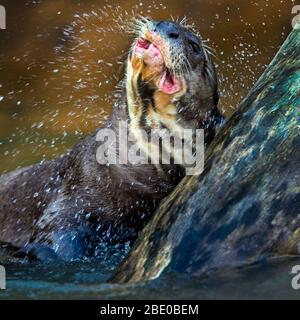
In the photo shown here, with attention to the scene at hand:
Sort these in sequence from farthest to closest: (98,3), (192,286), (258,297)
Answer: (98,3), (192,286), (258,297)

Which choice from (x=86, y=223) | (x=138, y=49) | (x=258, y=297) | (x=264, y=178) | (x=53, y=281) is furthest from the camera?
(x=86, y=223)

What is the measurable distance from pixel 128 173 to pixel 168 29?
2.70 feet

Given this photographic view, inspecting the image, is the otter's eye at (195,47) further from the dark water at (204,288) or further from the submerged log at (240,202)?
the dark water at (204,288)

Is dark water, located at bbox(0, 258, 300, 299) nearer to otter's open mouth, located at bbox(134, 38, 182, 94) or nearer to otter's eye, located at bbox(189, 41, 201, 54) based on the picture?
otter's open mouth, located at bbox(134, 38, 182, 94)

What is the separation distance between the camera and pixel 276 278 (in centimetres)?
241

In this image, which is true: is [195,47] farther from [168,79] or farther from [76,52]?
[76,52]

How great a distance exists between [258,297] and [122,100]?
2.21 metres

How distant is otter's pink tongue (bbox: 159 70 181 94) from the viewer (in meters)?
3.94

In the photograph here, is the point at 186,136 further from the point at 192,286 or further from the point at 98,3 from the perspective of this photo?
the point at 98,3

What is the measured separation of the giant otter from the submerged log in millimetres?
833

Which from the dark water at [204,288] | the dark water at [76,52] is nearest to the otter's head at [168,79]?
the dark water at [204,288]

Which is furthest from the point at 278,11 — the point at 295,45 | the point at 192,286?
the point at 192,286

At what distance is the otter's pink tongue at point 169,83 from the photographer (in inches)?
155

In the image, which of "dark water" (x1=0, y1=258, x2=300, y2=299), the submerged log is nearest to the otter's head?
the submerged log
